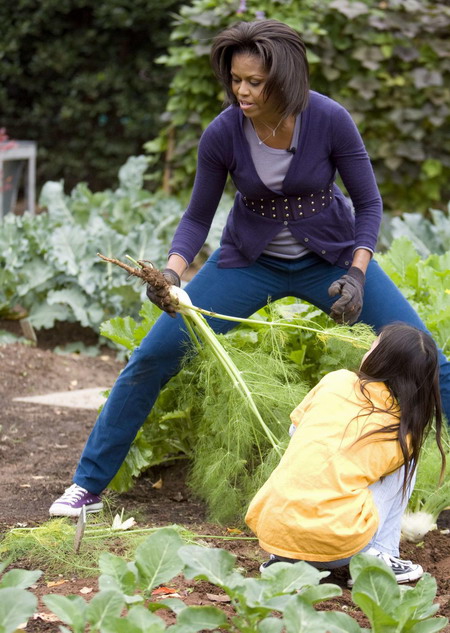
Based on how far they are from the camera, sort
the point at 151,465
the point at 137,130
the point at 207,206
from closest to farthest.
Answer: the point at 207,206
the point at 151,465
the point at 137,130

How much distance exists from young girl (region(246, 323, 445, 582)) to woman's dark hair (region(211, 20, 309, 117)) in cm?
82

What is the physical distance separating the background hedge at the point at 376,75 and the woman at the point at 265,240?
4.97m

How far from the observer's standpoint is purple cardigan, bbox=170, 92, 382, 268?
129 inches

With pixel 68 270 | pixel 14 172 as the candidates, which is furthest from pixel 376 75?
pixel 14 172

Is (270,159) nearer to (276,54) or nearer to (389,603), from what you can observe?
(276,54)

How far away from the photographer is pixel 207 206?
3.50 metres

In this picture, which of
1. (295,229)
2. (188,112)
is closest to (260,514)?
(295,229)

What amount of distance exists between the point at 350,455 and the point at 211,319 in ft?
2.87

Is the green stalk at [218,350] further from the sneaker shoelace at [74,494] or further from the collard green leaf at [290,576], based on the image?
the collard green leaf at [290,576]

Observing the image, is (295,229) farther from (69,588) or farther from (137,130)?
(137,130)

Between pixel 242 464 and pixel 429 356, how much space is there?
2.61 ft

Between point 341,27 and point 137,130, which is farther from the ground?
point 341,27

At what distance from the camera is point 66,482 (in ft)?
13.0

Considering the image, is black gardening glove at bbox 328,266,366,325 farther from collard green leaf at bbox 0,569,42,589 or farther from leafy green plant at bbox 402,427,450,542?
collard green leaf at bbox 0,569,42,589
